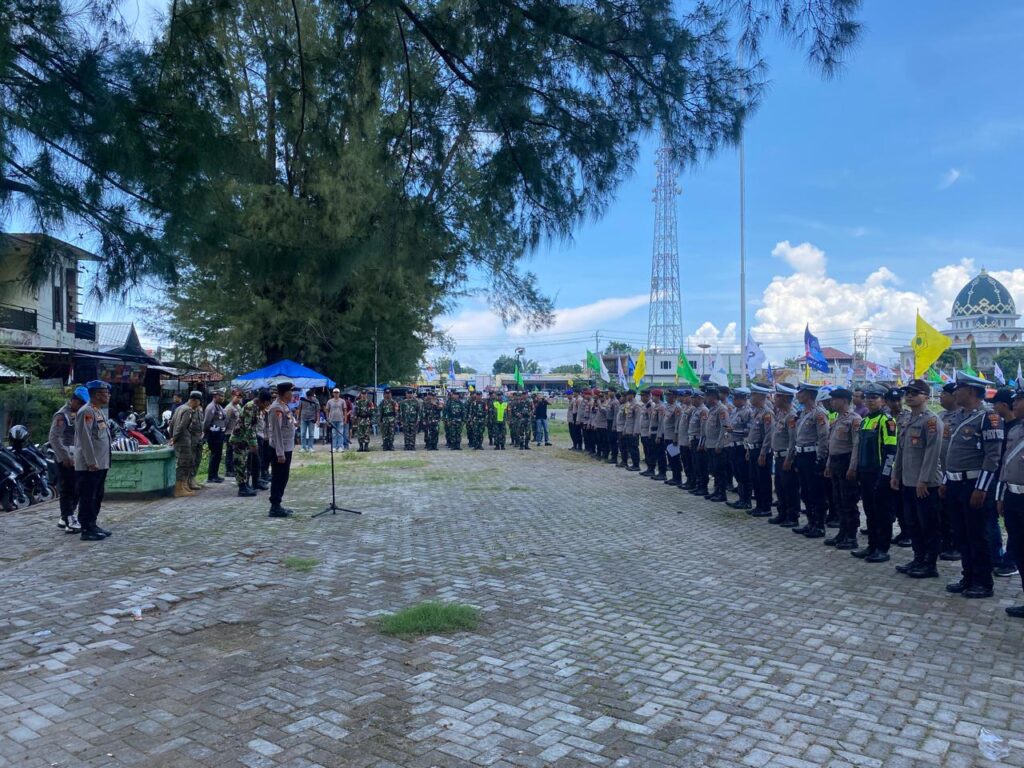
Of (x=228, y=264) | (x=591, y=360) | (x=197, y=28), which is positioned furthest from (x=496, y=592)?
(x=591, y=360)

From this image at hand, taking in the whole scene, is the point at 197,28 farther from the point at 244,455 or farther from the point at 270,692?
the point at 244,455

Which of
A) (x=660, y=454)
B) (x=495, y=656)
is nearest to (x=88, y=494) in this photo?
(x=495, y=656)

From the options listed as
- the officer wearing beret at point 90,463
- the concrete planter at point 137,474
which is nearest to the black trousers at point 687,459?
the concrete planter at point 137,474

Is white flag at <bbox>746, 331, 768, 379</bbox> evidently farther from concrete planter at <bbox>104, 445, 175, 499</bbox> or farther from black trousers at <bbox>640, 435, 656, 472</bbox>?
concrete planter at <bbox>104, 445, 175, 499</bbox>

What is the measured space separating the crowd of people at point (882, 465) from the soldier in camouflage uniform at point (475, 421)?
10.2 metres

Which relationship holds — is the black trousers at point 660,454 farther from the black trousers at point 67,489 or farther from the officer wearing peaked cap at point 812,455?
the black trousers at point 67,489

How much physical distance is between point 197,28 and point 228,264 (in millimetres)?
2027

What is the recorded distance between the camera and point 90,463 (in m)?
8.31

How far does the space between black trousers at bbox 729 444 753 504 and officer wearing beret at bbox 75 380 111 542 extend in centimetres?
908

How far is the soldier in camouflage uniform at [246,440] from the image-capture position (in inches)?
483

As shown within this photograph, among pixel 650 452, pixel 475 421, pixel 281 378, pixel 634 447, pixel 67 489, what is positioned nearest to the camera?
pixel 67 489

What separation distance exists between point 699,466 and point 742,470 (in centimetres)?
155

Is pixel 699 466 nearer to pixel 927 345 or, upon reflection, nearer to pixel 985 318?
pixel 927 345

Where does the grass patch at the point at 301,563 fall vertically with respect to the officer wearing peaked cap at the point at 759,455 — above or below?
below
